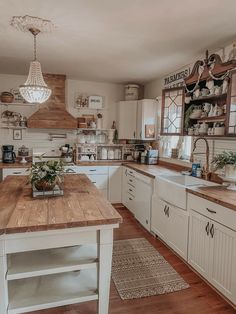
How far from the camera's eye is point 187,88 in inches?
125

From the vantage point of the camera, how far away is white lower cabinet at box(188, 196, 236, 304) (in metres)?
1.95

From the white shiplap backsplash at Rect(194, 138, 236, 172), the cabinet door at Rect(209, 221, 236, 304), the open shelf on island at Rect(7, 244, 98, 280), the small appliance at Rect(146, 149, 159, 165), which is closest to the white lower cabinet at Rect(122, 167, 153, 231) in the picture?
the small appliance at Rect(146, 149, 159, 165)

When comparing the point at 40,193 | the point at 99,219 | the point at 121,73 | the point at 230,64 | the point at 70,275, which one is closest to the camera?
the point at 99,219

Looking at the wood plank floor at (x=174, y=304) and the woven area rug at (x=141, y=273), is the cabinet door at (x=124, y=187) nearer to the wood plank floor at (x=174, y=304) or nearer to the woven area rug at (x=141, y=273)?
the woven area rug at (x=141, y=273)

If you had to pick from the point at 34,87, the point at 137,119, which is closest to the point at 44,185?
the point at 34,87

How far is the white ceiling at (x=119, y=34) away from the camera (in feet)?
6.52

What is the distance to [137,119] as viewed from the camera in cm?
475

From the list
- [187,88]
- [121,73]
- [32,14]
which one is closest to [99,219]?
[32,14]

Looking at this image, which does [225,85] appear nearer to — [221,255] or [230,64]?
[230,64]

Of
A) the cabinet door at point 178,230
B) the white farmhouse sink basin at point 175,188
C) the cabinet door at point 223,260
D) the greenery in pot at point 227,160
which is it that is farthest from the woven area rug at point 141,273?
the greenery in pot at point 227,160

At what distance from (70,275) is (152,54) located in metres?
2.77

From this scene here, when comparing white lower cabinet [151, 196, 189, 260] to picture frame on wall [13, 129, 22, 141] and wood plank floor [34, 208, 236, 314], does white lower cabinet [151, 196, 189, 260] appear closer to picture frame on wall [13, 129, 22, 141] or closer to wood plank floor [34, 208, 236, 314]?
wood plank floor [34, 208, 236, 314]

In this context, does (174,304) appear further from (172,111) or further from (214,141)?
(172,111)

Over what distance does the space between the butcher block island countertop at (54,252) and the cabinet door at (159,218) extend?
1.23 metres
